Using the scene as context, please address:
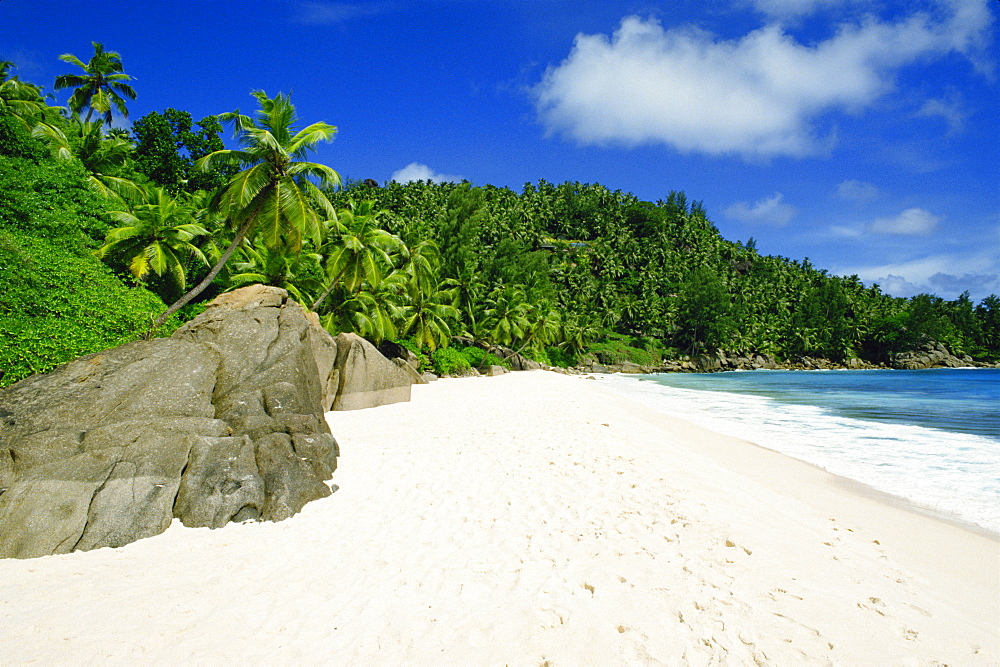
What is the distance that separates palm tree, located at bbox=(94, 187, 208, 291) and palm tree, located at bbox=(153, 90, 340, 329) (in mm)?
2234

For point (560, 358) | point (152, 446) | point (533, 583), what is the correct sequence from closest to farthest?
point (533, 583)
point (152, 446)
point (560, 358)

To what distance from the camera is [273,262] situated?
1998cm

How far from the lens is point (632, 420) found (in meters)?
13.8

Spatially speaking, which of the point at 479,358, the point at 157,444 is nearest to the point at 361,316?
the point at 479,358

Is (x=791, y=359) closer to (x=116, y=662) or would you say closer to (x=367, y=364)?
(x=367, y=364)

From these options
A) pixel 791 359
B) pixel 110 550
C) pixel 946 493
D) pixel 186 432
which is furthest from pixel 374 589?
pixel 791 359

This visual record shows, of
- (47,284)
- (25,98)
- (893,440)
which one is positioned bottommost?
(893,440)

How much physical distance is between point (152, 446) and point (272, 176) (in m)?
12.2

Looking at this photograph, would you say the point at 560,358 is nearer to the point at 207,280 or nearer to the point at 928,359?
the point at 207,280

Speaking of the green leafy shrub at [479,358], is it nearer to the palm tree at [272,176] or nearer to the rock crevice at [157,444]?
the palm tree at [272,176]

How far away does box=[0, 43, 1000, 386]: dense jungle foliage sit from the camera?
32.8 feet

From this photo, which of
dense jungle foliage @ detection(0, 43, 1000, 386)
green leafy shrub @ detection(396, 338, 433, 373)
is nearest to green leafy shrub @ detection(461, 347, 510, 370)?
dense jungle foliage @ detection(0, 43, 1000, 386)

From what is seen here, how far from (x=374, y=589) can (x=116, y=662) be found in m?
1.77

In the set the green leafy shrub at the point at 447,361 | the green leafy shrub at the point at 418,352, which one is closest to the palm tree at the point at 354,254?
the green leafy shrub at the point at 418,352
